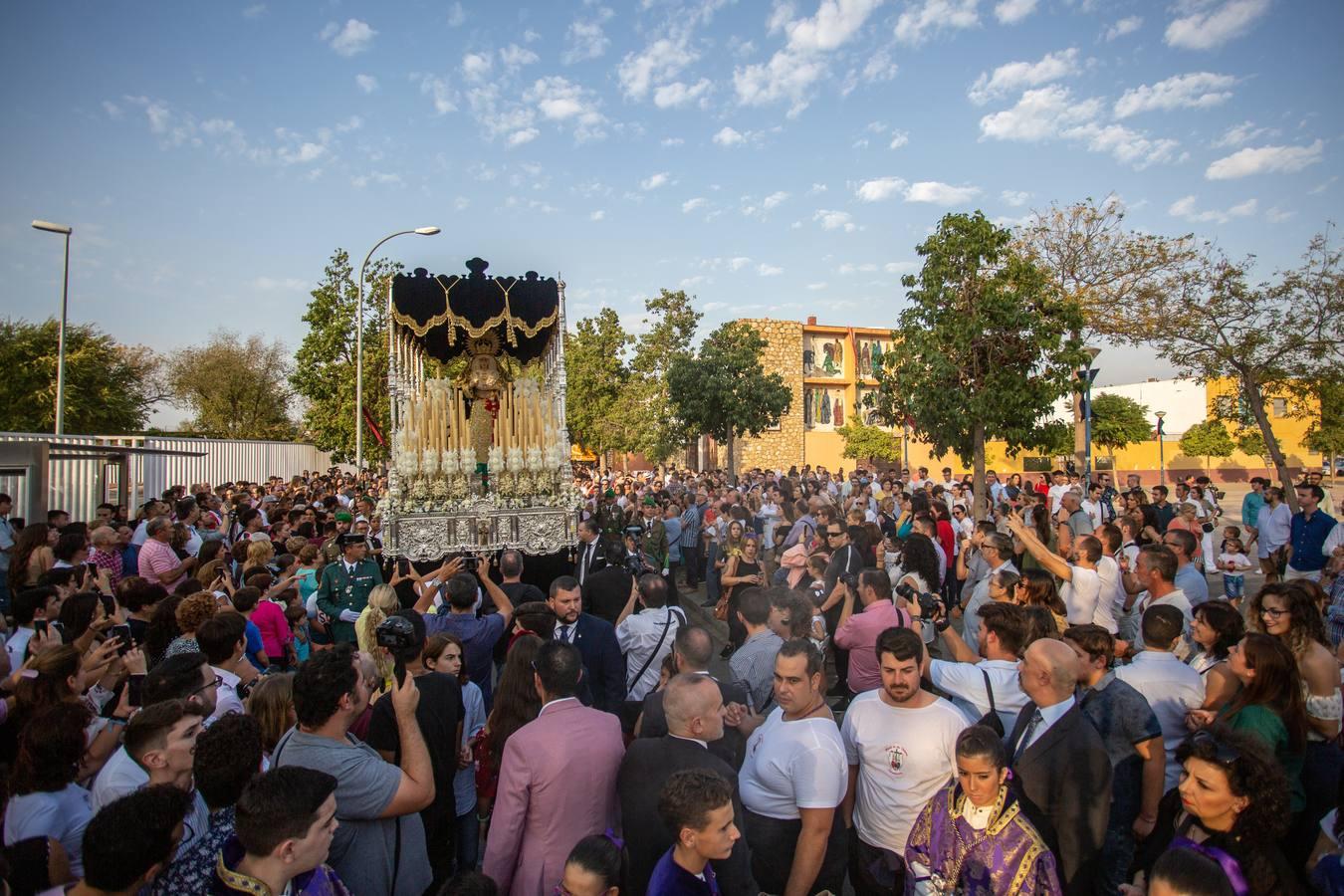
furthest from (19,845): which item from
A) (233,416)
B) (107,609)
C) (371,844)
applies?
(233,416)

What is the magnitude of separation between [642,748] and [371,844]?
1025 millimetres

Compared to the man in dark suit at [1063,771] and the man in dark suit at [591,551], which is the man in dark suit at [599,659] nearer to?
the man in dark suit at [1063,771]


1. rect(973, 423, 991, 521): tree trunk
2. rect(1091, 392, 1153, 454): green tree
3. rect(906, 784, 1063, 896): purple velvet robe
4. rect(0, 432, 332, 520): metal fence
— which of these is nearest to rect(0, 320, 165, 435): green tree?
rect(0, 432, 332, 520): metal fence

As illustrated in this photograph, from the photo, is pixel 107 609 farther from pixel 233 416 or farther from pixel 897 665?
pixel 233 416

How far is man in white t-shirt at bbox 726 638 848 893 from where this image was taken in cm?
309

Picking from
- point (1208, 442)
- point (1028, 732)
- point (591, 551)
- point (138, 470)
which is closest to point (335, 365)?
point (138, 470)

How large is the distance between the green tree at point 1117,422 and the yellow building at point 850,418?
1769 mm

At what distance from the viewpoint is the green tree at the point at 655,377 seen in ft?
111

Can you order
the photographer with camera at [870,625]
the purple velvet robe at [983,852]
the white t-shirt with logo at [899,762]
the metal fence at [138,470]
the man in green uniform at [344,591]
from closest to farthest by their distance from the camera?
the purple velvet robe at [983,852]
the white t-shirt with logo at [899,762]
the photographer with camera at [870,625]
the man in green uniform at [344,591]
the metal fence at [138,470]

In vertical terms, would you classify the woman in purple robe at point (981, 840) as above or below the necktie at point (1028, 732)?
below

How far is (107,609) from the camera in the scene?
5688 millimetres

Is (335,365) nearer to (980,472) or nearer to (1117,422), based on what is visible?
(980,472)

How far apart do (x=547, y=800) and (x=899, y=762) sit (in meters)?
1.43

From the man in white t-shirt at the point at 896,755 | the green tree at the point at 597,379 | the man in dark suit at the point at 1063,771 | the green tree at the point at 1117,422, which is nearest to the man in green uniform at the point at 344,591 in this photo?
the man in white t-shirt at the point at 896,755
